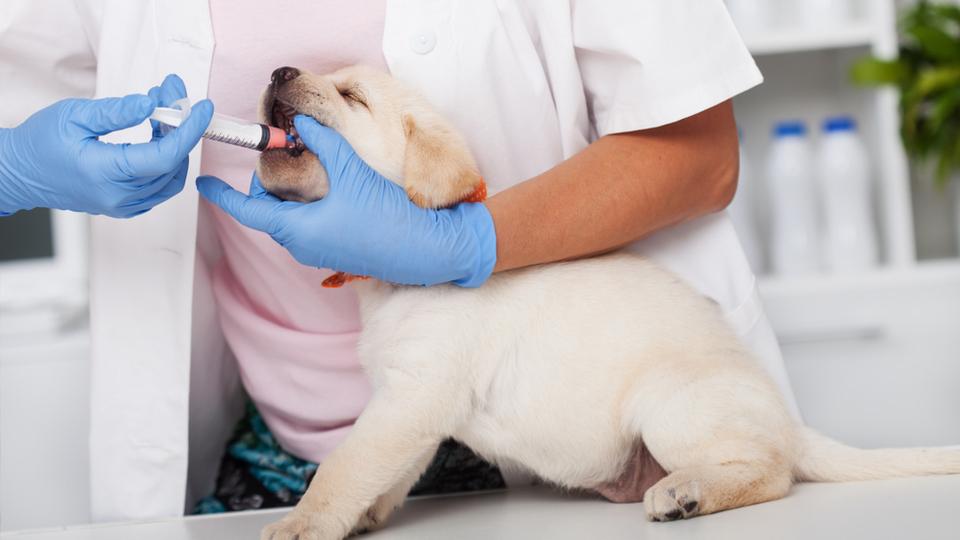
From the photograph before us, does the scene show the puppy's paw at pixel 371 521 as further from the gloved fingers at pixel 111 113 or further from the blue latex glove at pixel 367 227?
the gloved fingers at pixel 111 113

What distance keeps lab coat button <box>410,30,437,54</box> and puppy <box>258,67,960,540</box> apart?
0.17 ft

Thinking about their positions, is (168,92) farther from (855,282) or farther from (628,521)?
(855,282)

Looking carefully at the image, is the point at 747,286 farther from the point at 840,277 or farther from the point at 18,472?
the point at 18,472

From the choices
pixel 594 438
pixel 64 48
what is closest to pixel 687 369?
pixel 594 438

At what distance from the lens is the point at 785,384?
123 cm

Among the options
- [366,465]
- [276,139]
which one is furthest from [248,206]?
[366,465]

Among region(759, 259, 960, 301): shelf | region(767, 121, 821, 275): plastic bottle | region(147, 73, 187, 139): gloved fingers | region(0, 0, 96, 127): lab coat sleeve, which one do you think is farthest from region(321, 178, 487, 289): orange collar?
region(767, 121, 821, 275): plastic bottle

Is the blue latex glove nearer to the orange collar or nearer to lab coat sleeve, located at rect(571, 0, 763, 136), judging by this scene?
the orange collar

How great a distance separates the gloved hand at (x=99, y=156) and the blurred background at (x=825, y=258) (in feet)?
2.54

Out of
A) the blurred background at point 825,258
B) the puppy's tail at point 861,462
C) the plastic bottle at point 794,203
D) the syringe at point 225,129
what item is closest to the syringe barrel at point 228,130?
the syringe at point 225,129

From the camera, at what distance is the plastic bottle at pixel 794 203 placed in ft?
6.98

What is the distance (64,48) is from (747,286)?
94cm

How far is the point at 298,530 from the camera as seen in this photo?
899 millimetres

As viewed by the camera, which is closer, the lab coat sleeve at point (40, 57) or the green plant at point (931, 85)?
the lab coat sleeve at point (40, 57)
